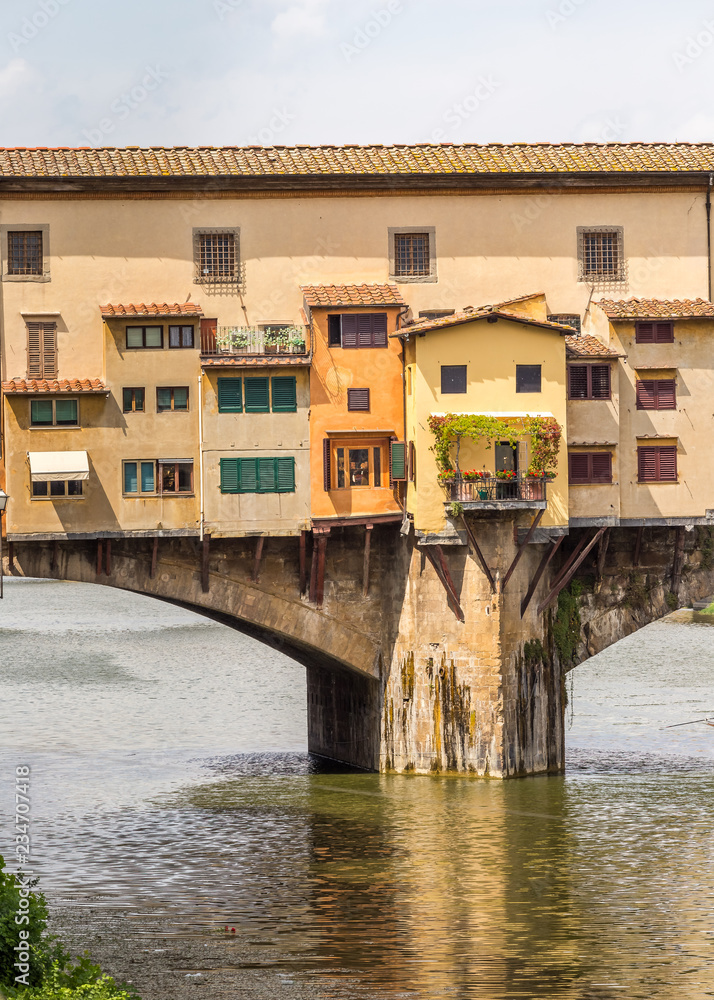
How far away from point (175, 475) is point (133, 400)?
218cm

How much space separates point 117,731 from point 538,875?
2122 cm

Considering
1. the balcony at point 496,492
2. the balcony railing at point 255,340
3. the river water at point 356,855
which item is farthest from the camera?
the balcony railing at point 255,340

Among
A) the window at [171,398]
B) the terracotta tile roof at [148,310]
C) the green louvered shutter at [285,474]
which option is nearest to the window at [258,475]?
the green louvered shutter at [285,474]

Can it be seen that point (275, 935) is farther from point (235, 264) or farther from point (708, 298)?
point (708, 298)

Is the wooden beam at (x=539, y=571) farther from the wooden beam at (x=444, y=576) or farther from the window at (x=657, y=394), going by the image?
the window at (x=657, y=394)

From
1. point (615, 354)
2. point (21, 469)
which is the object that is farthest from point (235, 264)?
point (615, 354)

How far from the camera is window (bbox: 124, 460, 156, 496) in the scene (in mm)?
39156

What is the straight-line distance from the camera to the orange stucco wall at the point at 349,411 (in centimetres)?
3966

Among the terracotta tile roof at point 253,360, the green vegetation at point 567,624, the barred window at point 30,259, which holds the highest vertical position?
the barred window at point 30,259

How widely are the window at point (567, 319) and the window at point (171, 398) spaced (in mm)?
10244

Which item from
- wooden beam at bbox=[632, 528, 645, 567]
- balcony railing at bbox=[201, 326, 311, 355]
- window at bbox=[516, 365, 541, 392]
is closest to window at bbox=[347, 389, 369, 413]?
balcony railing at bbox=[201, 326, 311, 355]

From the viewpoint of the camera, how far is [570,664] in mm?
42625

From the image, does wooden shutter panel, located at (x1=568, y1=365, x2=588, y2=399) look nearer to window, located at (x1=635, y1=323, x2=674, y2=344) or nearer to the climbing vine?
window, located at (x1=635, y1=323, x2=674, y2=344)

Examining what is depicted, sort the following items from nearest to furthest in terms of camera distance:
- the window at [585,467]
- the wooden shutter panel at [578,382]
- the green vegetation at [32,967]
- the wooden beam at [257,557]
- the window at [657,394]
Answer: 1. the green vegetation at [32,967]
2. the wooden beam at [257,557]
3. the wooden shutter panel at [578,382]
4. the window at [585,467]
5. the window at [657,394]
